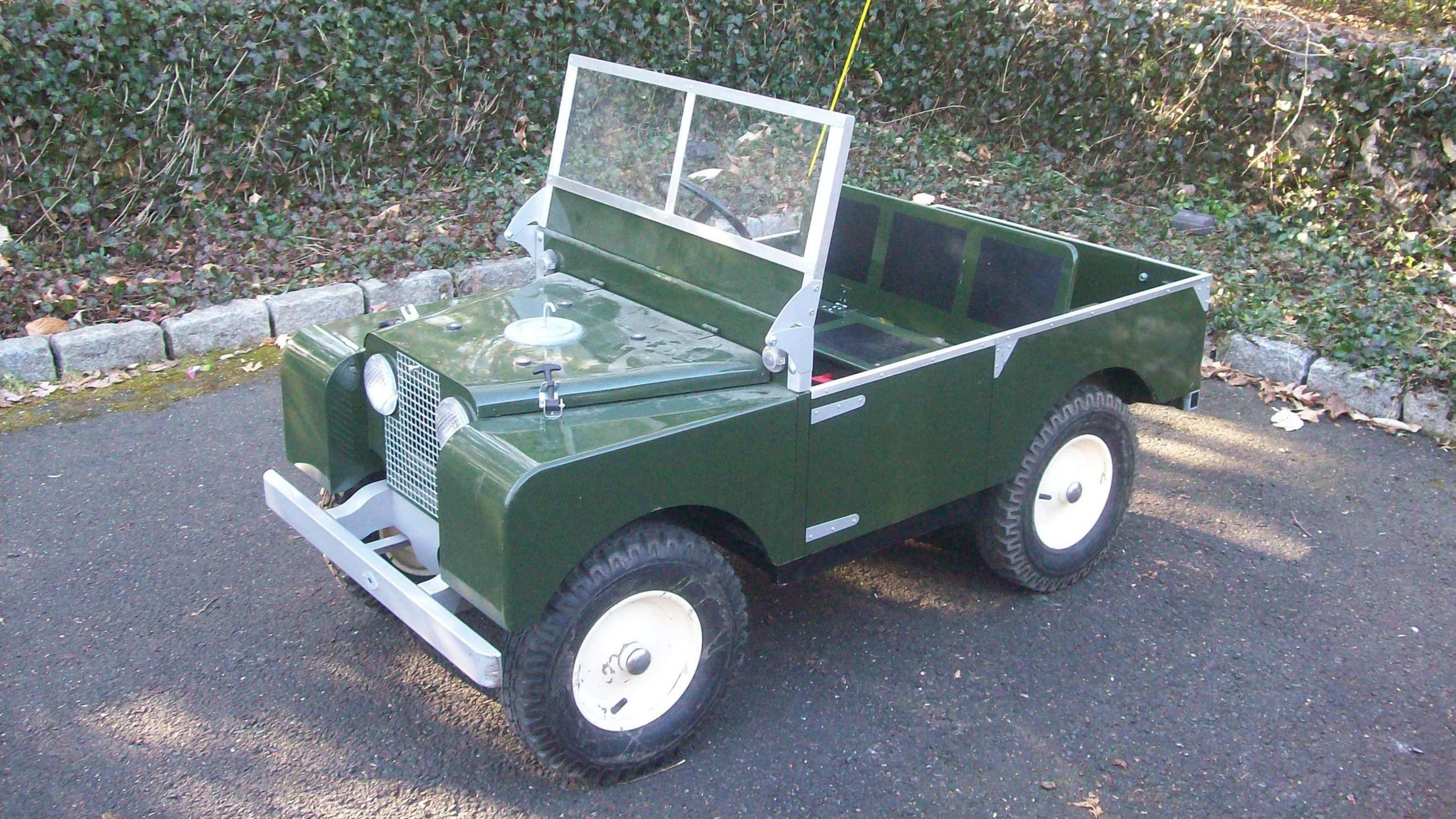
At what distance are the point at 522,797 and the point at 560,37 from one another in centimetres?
585

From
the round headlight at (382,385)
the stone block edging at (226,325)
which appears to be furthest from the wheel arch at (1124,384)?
the stone block edging at (226,325)

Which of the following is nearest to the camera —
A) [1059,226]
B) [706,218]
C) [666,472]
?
[666,472]

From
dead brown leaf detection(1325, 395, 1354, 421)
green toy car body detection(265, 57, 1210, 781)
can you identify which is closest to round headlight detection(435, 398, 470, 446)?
green toy car body detection(265, 57, 1210, 781)

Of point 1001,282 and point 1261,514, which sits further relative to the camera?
point 1261,514

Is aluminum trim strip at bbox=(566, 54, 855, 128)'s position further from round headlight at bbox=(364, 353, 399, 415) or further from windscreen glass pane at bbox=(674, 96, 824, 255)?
round headlight at bbox=(364, 353, 399, 415)

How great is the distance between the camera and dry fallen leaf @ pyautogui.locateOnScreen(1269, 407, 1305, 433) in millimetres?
5367

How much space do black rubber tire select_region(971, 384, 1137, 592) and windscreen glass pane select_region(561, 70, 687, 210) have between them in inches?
55.4

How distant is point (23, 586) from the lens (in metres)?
3.93

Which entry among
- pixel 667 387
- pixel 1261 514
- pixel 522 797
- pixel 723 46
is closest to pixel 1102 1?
pixel 723 46

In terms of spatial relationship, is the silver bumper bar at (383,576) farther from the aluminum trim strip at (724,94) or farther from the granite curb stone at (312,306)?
the granite curb stone at (312,306)

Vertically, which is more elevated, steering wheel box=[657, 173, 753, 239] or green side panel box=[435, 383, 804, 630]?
steering wheel box=[657, 173, 753, 239]

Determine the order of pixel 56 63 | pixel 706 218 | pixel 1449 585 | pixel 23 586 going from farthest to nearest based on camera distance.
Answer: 1. pixel 56 63
2. pixel 1449 585
3. pixel 23 586
4. pixel 706 218

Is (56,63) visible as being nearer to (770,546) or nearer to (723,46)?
(723,46)

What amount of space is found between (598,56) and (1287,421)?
15.8 ft
